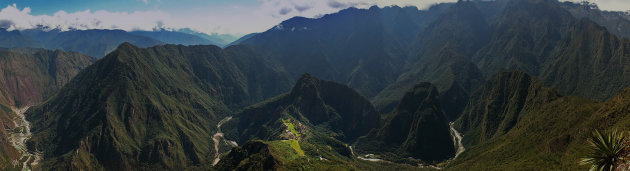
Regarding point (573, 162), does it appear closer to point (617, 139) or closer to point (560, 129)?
point (560, 129)

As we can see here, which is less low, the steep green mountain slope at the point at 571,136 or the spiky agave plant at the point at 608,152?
the spiky agave plant at the point at 608,152

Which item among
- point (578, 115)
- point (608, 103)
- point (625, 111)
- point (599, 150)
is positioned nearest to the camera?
point (599, 150)

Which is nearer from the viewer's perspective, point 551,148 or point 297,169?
point 551,148

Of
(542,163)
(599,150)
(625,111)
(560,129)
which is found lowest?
(542,163)

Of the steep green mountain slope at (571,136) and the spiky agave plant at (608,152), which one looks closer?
the spiky agave plant at (608,152)

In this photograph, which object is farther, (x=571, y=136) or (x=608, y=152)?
(x=571, y=136)

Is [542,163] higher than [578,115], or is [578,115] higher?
[578,115]

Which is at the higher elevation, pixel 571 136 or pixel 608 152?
pixel 608 152

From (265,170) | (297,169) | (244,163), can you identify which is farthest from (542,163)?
(244,163)

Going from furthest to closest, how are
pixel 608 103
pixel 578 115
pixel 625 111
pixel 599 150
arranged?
pixel 578 115
pixel 608 103
pixel 625 111
pixel 599 150

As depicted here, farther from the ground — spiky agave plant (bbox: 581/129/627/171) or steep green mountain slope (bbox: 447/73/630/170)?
spiky agave plant (bbox: 581/129/627/171)

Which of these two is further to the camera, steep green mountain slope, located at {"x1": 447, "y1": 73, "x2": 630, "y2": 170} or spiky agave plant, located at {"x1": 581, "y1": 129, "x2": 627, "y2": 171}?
steep green mountain slope, located at {"x1": 447, "y1": 73, "x2": 630, "y2": 170}
